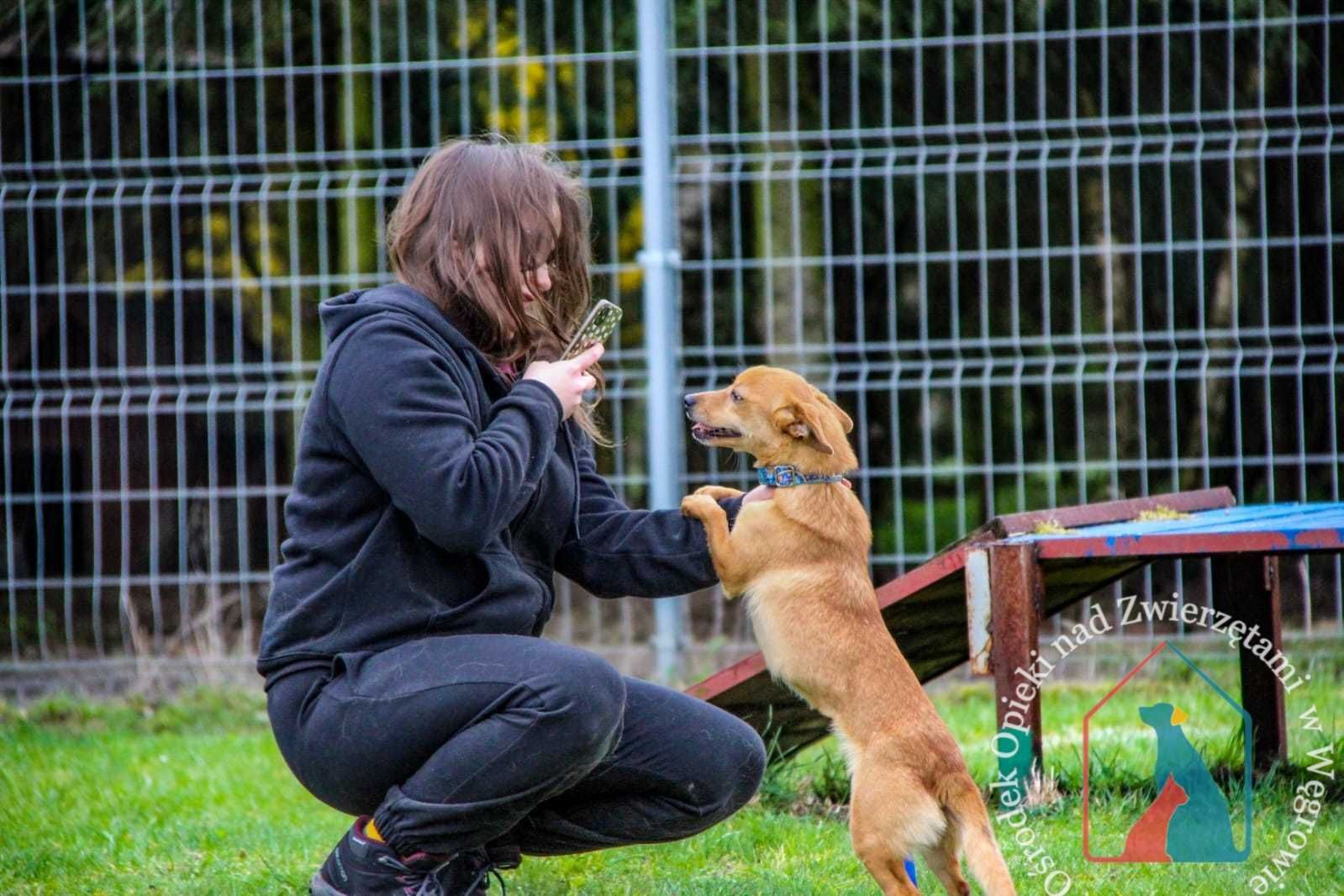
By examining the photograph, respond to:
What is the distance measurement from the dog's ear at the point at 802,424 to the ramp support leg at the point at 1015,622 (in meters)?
0.44

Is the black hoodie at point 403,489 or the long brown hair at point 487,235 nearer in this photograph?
the black hoodie at point 403,489

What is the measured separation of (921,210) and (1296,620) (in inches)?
91.8

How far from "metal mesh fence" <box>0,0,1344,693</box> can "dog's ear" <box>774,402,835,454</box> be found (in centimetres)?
207

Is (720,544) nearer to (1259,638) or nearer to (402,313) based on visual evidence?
(402,313)

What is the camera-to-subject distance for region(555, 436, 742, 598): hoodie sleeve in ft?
9.60

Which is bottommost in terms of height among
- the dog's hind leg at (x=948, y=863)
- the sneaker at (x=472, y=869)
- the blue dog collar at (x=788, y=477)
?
the dog's hind leg at (x=948, y=863)

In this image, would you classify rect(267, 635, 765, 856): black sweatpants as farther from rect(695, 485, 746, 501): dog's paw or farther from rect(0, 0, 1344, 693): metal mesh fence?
rect(0, 0, 1344, 693): metal mesh fence

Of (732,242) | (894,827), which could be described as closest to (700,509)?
(894,827)

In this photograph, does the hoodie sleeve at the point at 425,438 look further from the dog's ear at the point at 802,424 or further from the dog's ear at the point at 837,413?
the dog's ear at the point at 837,413

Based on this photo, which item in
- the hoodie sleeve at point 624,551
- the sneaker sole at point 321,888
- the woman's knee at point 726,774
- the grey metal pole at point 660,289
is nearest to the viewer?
the sneaker sole at point 321,888

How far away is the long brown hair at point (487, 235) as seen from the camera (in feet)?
8.45

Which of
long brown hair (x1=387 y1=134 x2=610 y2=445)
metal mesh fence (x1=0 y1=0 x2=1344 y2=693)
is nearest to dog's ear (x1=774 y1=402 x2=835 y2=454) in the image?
long brown hair (x1=387 y1=134 x2=610 y2=445)

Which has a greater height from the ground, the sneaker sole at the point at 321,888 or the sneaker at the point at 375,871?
the sneaker at the point at 375,871

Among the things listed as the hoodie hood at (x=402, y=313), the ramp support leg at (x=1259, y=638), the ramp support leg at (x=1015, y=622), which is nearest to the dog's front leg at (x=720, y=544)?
the ramp support leg at (x=1015, y=622)
